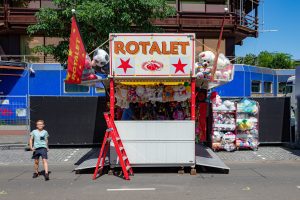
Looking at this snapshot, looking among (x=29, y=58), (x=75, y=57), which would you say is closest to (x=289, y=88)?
(x=75, y=57)

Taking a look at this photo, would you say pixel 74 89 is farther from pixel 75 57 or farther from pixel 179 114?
pixel 75 57

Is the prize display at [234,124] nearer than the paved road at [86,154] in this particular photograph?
No

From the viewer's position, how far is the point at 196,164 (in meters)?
11.1

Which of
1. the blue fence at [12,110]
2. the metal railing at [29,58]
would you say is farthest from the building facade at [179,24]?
the blue fence at [12,110]

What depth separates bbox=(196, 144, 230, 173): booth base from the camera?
10.9 meters

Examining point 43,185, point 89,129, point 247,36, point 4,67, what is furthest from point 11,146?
point 247,36

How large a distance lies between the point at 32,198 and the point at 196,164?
439 cm

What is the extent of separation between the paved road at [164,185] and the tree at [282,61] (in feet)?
164

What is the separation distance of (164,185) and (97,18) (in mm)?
7994

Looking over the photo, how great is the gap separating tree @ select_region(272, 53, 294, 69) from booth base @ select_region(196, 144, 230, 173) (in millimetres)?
48960

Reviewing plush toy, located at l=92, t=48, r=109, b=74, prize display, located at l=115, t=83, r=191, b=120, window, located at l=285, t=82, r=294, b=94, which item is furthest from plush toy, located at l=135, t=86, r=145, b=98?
window, located at l=285, t=82, r=294, b=94

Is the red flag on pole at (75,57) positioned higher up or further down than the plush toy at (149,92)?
higher up

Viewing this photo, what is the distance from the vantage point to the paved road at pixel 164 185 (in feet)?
27.2

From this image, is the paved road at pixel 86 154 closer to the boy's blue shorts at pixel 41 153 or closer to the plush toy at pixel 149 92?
A: the boy's blue shorts at pixel 41 153
